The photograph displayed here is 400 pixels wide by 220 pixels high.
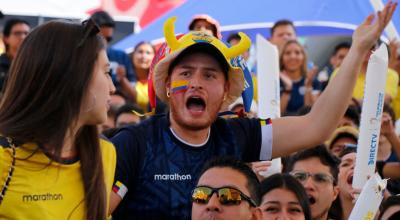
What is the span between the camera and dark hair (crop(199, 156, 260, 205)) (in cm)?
379

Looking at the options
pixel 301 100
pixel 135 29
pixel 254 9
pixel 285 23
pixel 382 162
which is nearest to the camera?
pixel 382 162

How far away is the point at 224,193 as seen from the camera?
12.3ft

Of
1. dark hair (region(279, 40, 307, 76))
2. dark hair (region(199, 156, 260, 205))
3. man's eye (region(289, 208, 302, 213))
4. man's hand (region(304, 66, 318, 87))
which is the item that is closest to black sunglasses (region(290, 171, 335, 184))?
man's eye (region(289, 208, 302, 213))

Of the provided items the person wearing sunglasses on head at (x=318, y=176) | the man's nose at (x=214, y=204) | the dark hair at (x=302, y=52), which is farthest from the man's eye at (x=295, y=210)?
the dark hair at (x=302, y=52)

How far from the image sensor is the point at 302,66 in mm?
8305

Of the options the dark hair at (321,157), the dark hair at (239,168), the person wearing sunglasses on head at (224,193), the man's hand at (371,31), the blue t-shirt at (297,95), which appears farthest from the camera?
the blue t-shirt at (297,95)

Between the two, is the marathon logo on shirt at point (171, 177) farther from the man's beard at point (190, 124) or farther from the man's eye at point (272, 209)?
the man's eye at point (272, 209)

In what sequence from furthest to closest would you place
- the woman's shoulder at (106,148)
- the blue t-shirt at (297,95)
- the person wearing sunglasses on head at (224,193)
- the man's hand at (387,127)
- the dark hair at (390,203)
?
the blue t-shirt at (297,95), the man's hand at (387,127), the dark hair at (390,203), the person wearing sunglasses on head at (224,193), the woman's shoulder at (106,148)

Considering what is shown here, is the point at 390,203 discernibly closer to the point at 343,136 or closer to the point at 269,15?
the point at 343,136

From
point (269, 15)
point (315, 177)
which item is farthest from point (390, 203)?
point (269, 15)

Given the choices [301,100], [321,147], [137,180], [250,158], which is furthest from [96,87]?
[301,100]

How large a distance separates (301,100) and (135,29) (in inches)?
200

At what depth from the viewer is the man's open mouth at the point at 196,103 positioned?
3.84 m

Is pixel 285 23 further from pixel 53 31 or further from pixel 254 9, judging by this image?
pixel 53 31
